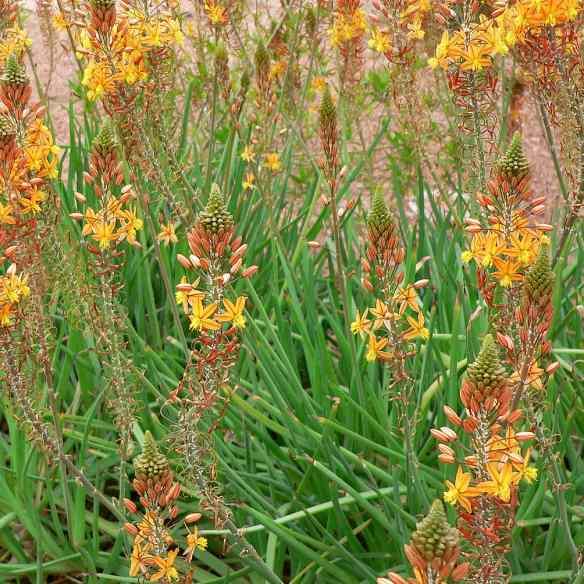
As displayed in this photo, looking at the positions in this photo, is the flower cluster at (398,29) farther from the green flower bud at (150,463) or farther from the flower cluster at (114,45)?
the green flower bud at (150,463)

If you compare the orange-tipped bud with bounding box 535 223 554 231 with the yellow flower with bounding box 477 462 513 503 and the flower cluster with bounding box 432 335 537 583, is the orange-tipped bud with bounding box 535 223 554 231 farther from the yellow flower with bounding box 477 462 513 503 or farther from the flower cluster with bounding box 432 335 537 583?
the yellow flower with bounding box 477 462 513 503

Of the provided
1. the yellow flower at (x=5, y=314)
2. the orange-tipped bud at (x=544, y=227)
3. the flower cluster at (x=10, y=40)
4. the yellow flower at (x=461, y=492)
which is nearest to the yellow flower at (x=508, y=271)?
the orange-tipped bud at (x=544, y=227)

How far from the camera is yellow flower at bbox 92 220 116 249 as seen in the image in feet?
8.97

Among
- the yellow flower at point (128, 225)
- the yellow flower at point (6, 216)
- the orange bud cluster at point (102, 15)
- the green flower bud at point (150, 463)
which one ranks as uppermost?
the orange bud cluster at point (102, 15)

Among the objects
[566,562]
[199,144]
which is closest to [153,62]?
[566,562]

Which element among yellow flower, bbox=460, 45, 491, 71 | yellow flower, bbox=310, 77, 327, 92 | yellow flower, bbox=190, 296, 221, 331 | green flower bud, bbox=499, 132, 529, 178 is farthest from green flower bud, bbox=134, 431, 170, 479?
yellow flower, bbox=310, 77, 327, 92

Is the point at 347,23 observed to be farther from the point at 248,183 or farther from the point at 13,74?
the point at 13,74

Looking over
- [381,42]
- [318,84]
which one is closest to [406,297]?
[381,42]

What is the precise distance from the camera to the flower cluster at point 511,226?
224 cm

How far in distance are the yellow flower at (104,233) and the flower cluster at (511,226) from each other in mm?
1130

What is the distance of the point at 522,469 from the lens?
74.9 inches

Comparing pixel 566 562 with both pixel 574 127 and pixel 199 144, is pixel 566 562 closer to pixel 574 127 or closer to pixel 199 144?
pixel 574 127

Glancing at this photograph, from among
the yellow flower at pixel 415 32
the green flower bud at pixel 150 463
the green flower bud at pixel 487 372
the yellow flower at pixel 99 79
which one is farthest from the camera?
the yellow flower at pixel 415 32

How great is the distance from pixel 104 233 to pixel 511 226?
1.26 m
